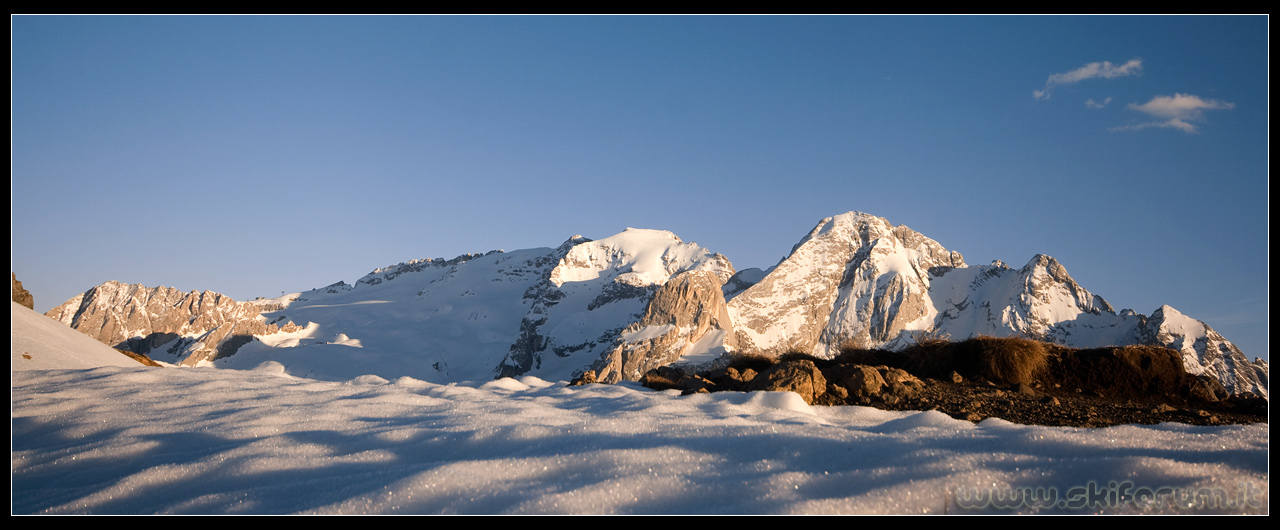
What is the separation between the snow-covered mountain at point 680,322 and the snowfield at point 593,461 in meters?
130

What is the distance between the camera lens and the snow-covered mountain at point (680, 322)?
142750 mm

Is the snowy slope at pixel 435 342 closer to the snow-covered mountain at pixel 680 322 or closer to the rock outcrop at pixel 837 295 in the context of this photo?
the snow-covered mountain at pixel 680 322

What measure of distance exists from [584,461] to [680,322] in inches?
6029

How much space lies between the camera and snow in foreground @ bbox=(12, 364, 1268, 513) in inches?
132

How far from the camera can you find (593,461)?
4.03 m

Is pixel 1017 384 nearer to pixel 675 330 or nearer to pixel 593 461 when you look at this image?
pixel 593 461

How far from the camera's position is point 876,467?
378cm

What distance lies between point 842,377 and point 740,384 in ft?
4.24

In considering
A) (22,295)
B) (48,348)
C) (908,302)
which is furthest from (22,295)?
(908,302)

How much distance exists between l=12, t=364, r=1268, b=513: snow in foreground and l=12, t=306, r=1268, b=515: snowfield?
0.01 m

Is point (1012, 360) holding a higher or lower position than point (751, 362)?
higher

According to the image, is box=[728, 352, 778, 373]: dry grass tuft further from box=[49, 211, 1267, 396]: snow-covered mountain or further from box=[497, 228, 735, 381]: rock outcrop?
box=[49, 211, 1267, 396]: snow-covered mountain
